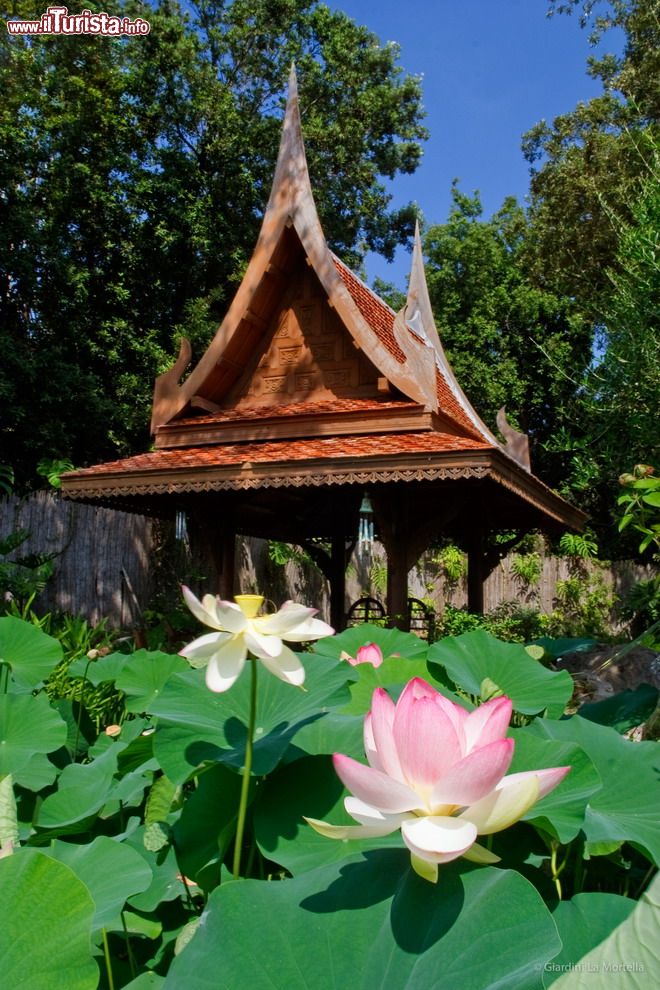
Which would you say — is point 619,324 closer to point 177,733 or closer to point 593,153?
point 593,153

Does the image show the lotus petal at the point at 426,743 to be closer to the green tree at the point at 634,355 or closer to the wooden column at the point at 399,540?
the wooden column at the point at 399,540

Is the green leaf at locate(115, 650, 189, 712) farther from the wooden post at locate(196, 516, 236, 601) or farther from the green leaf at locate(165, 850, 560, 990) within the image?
the wooden post at locate(196, 516, 236, 601)

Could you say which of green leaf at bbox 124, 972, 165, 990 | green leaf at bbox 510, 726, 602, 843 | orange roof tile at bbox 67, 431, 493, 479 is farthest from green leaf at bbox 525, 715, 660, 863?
orange roof tile at bbox 67, 431, 493, 479

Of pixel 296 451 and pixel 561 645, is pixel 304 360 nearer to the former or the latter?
pixel 296 451

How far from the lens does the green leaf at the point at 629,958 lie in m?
0.41

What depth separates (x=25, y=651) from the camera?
1.81 meters

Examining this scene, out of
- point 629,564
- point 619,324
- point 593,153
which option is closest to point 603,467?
point 629,564

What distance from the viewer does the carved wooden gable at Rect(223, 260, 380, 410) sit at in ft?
23.4

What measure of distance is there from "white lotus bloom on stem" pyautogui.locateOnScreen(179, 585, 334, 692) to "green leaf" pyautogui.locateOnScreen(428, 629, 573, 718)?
1.85 ft

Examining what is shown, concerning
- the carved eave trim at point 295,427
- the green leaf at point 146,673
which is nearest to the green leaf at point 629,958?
the green leaf at point 146,673

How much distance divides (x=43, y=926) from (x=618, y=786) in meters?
0.74

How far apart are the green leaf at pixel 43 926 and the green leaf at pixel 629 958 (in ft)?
1.33

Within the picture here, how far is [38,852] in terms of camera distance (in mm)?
665

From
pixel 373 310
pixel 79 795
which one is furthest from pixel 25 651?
pixel 373 310
